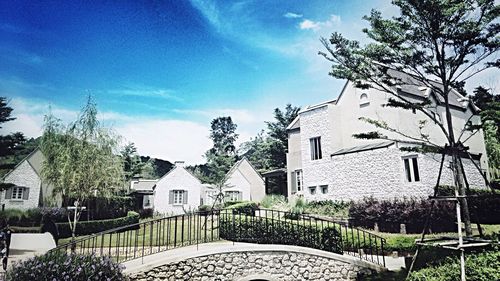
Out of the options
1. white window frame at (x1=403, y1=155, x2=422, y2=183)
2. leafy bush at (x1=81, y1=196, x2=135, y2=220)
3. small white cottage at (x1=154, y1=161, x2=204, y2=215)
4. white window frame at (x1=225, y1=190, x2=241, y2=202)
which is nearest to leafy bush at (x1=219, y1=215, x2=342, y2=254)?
white window frame at (x1=403, y1=155, x2=422, y2=183)

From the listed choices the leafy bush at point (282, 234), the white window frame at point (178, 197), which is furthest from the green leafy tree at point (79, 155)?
the white window frame at point (178, 197)

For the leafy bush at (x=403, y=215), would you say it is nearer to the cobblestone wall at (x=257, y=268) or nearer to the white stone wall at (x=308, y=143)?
the white stone wall at (x=308, y=143)

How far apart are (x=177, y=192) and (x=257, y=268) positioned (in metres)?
16.9

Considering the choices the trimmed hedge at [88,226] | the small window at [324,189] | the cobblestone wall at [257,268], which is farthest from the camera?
the small window at [324,189]

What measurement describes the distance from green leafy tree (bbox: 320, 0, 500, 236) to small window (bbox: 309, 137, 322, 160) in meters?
9.20

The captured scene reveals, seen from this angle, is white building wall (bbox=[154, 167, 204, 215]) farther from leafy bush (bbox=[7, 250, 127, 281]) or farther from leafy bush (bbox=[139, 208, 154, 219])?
leafy bush (bbox=[7, 250, 127, 281])

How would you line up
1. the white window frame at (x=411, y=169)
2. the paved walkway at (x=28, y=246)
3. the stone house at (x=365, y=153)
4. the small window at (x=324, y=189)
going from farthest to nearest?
the small window at (x=324, y=189), the stone house at (x=365, y=153), the white window frame at (x=411, y=169), the paved walkway at (x=28, y=246)

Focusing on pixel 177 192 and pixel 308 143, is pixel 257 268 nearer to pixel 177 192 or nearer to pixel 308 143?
pixel 308 143

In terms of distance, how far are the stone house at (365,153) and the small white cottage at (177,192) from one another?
25.2 ft

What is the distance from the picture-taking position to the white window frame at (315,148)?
1783cm

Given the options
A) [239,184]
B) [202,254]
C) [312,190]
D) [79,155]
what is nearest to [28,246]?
[79,155]

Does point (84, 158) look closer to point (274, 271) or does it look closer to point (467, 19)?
point (274, 271)

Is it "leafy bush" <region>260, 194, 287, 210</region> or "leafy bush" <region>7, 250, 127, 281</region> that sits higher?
"leafy bush" <region>260, 194, 287, 210</region>

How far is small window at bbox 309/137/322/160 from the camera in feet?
58.6
